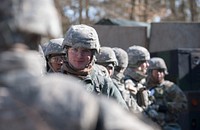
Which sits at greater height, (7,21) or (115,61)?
(7,21)

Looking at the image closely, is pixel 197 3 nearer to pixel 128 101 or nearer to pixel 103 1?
pixel 103 1

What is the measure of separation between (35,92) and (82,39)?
5263mm

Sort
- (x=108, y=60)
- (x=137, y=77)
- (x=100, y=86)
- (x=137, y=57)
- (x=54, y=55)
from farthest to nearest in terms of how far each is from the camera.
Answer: (x=137, y=57), (x=137, y=77), (x=108, y=60), (x=54, y=55), (x=100, y=86)

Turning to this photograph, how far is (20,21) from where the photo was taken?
186cm

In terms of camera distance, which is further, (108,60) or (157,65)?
(157,65)

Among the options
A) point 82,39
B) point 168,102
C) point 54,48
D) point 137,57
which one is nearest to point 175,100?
point 168,102

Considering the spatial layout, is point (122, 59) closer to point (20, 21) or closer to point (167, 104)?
point (167, 104)

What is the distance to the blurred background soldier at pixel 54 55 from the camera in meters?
8.32

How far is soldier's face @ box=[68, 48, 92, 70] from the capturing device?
22.7 feet

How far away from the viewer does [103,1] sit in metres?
28.1

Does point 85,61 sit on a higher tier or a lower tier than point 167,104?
higher

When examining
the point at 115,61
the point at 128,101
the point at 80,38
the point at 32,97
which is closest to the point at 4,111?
the point at 32,97

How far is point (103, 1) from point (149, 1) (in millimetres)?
1702

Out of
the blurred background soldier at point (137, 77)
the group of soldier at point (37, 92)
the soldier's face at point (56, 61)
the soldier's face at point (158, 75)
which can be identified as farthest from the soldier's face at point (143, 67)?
the group of soldier at point (37, 92)
